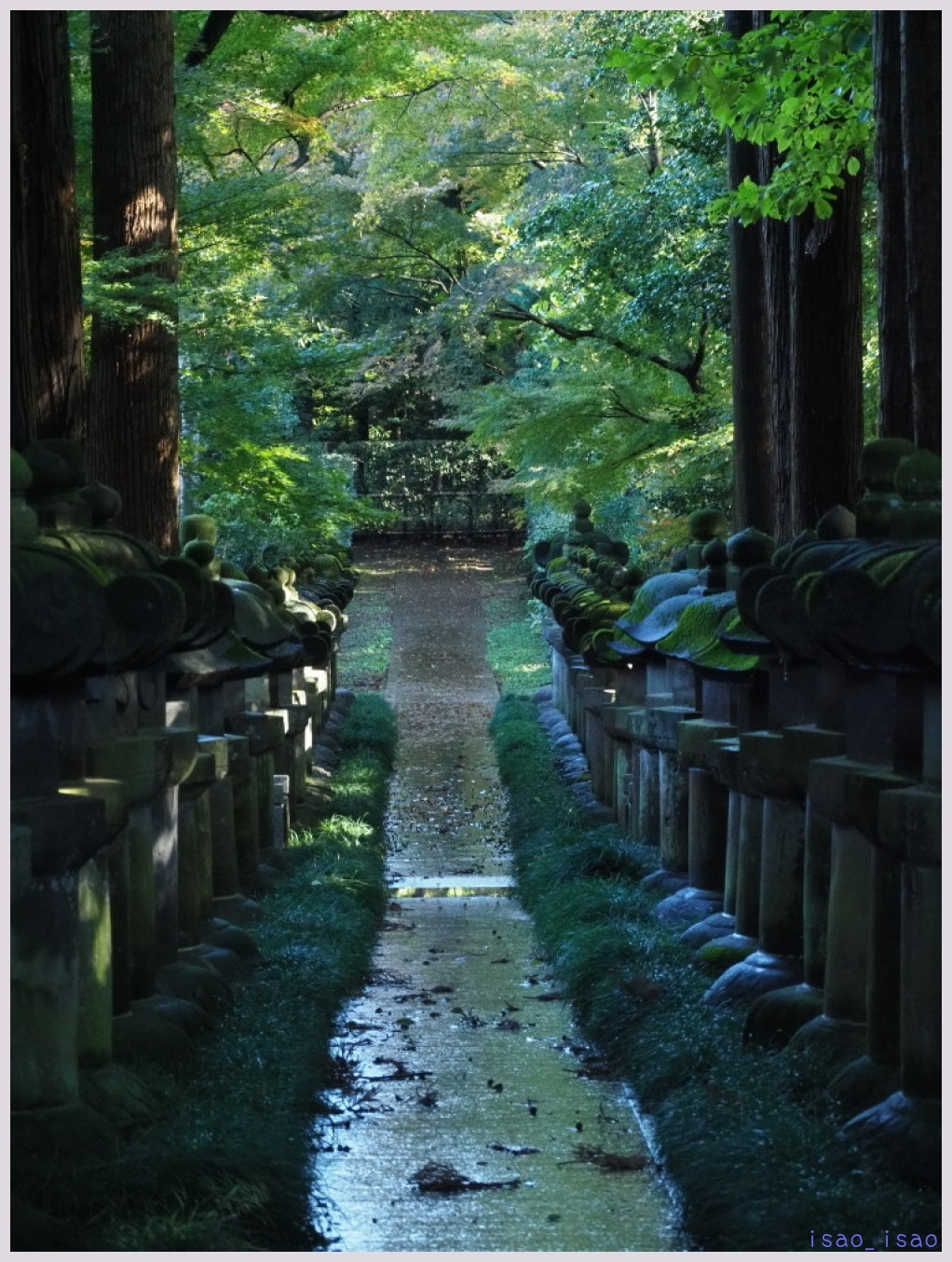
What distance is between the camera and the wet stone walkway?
5.78m

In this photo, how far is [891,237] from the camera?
943 centimetres

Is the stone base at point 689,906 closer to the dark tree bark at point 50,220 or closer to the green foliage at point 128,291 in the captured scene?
the dark tree bark at point 50,220

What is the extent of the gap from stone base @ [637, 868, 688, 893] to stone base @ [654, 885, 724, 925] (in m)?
0.37

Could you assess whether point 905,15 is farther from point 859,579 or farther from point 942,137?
point 859,579

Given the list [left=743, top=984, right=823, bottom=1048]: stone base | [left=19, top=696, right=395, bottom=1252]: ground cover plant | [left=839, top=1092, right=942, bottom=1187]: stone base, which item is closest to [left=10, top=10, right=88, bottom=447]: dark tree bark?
[left=19, top=696, right=395, bottom=1252]: ground cover plant

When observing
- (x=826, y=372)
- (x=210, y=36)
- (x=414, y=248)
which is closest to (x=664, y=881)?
(x=826, y=372)

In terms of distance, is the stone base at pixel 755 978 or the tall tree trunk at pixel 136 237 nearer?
the stone base at pixel 755 978

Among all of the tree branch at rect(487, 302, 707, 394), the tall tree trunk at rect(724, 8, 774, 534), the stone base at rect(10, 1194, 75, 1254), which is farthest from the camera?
the tree branch at rect(487, 302, 707, 394)

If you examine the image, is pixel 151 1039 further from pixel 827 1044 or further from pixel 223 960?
pixel 827 1044

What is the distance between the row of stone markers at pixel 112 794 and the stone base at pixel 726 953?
224 cm

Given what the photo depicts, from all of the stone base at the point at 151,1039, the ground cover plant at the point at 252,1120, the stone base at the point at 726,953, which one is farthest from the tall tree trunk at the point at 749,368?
the stone base at the point at 151,1039

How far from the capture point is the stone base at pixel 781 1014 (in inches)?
278

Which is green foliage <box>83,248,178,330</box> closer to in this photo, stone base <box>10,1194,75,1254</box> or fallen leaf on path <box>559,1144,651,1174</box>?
fallen leaf on path <box>559,1144,651,1174</box>

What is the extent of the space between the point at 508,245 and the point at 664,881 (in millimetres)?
20395
